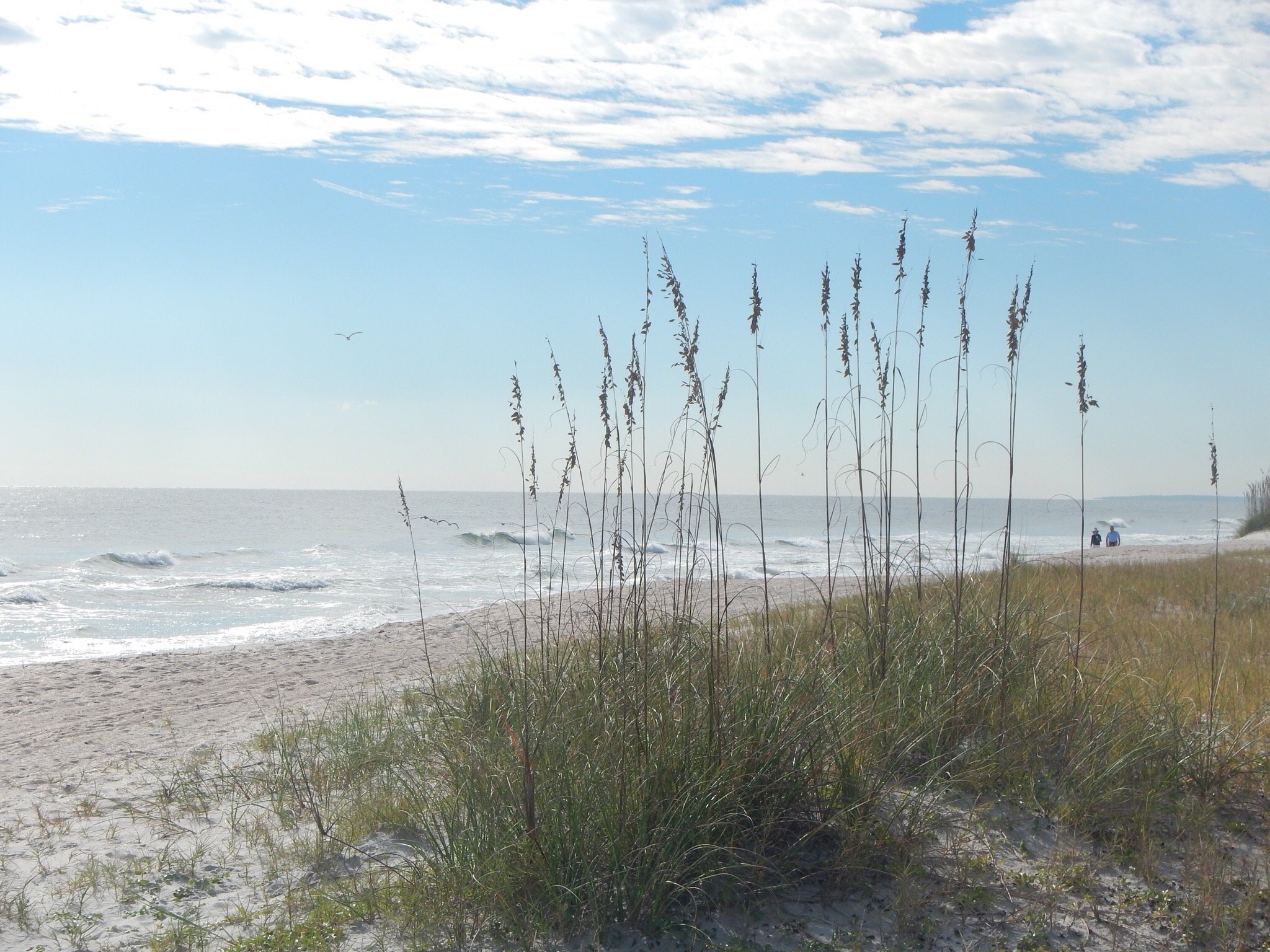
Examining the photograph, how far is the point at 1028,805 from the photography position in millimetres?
3553

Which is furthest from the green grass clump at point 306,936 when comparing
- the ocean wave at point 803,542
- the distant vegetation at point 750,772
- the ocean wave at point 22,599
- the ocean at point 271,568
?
the ocean wave at point 803,542

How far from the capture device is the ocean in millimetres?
14461

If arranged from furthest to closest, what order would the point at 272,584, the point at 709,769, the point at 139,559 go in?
1. the point at 139,559
2. the point at 272,584
3. the point at 709,769

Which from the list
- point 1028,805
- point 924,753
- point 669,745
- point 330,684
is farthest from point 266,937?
point 330,684

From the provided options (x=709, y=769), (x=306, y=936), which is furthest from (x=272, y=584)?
(x=709, y=769)

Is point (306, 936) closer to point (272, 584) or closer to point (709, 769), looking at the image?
point (709, 769)

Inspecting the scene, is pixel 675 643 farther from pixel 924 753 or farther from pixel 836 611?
pixel 836 611

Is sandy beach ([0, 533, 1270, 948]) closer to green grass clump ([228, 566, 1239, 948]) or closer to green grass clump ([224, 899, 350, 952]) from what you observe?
green grass clump ([228, 566, 1239, 948])

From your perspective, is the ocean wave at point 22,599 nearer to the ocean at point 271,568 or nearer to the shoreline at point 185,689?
the ocean at point 271,568

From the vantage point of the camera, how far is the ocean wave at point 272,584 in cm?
2241

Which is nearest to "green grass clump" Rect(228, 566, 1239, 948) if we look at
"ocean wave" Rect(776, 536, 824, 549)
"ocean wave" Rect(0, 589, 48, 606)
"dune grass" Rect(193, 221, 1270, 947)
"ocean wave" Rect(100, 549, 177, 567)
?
"dune grass" Rect(193, 221, 1270, 947)

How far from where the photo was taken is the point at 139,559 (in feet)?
93.8

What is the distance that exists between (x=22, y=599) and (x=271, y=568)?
874 centimetres

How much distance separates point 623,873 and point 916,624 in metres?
2.15
